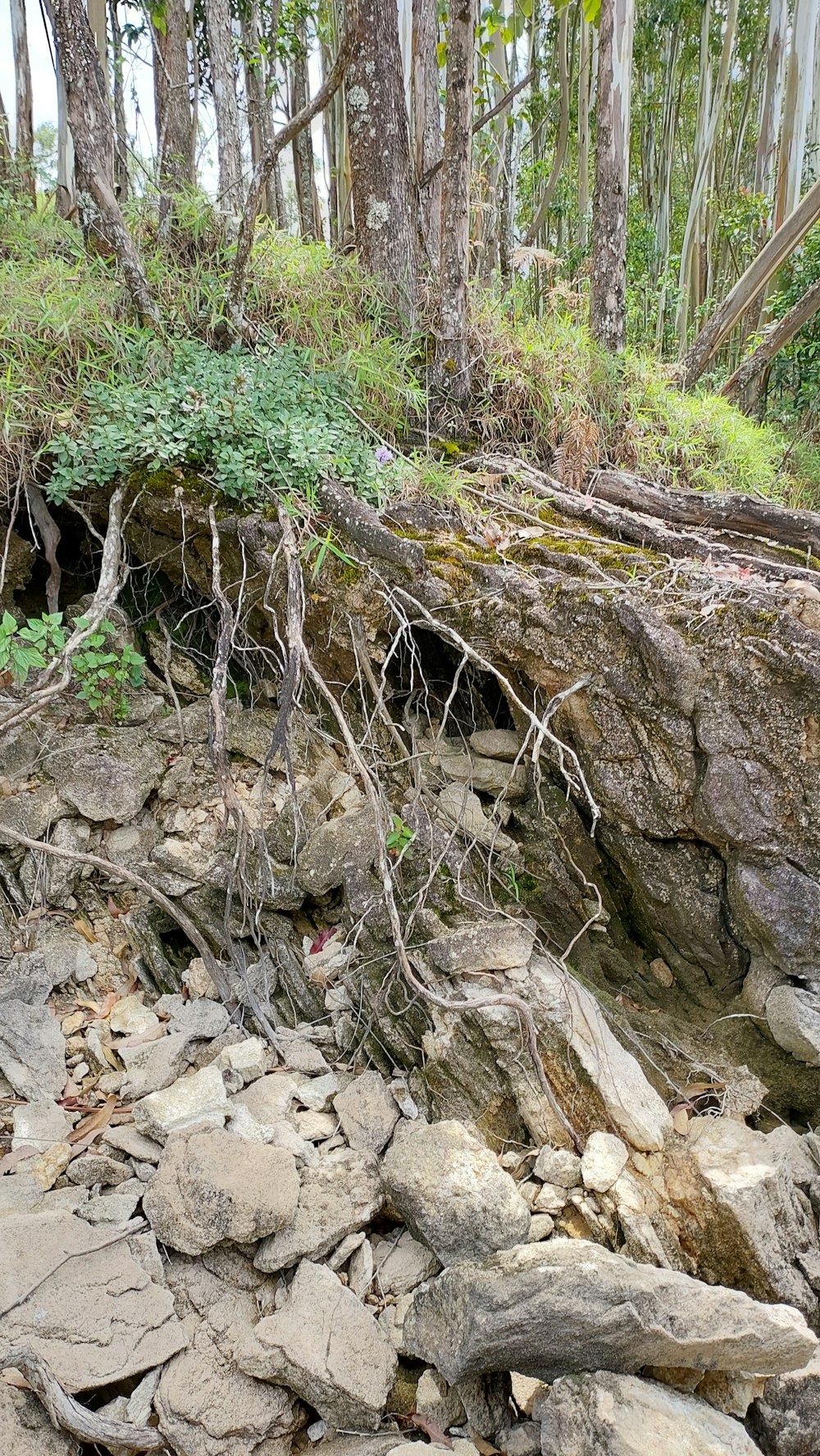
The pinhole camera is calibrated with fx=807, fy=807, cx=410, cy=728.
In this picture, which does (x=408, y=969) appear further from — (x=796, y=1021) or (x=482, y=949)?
(x=796, y=1021)

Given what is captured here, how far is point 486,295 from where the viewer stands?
469 cm

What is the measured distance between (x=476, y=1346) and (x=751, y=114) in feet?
62.6

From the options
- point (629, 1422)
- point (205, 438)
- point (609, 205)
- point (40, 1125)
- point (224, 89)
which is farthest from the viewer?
point (224, 89)


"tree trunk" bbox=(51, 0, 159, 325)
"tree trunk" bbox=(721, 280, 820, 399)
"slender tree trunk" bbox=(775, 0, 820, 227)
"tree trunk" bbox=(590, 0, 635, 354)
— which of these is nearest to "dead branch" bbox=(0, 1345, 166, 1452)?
"tree trunk" bbox=(51, 0, 159, 325)

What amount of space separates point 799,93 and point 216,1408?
458 inches

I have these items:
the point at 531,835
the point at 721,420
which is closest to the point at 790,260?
the point at 721,420

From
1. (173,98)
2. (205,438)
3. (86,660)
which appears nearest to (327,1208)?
(86,660)

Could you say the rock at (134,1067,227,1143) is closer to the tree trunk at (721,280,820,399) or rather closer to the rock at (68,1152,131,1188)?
the rock at (68,1152,131,1188)

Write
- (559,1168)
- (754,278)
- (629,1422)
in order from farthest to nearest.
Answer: (754,278) < (559,1168) < (629,1422)

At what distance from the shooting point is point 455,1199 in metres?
2.54

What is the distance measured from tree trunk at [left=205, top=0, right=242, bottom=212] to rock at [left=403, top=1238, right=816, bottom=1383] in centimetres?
615

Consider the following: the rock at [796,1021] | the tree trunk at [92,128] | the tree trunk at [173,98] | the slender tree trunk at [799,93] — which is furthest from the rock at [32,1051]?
the slender tree trunk at [799,93]

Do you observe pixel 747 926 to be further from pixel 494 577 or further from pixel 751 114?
pixel 751 114

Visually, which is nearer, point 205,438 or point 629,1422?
point 629,1422
